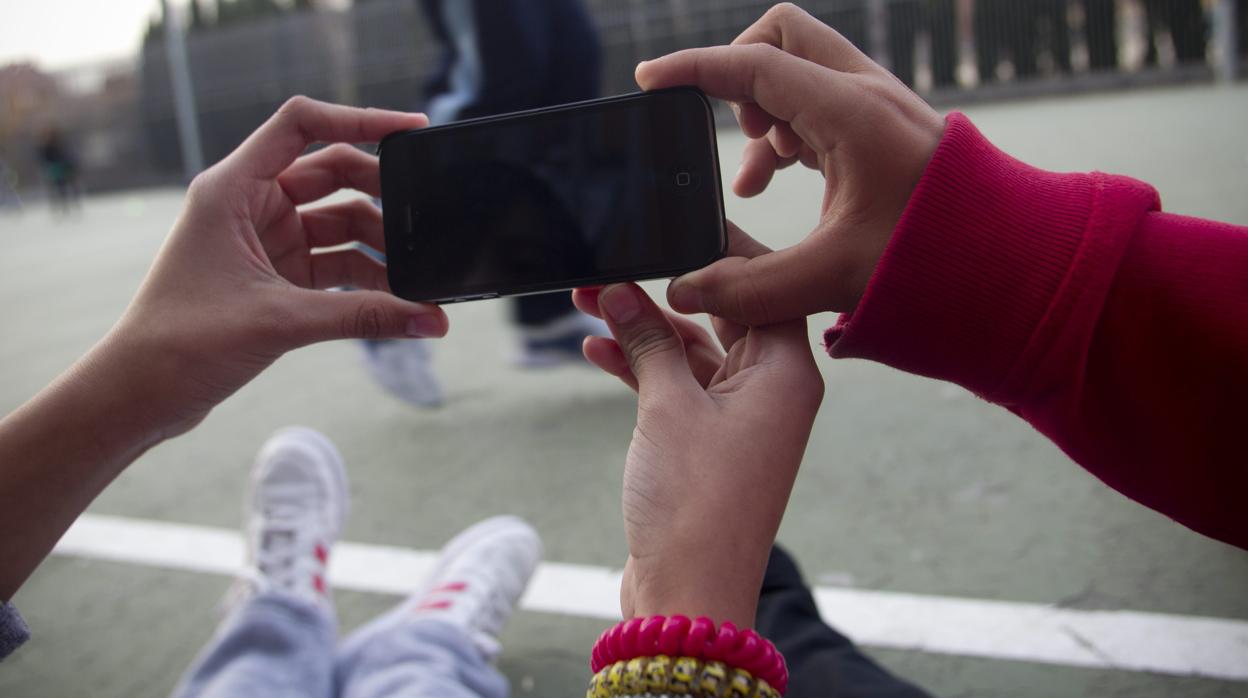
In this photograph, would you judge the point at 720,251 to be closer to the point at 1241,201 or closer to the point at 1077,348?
the point at 1077,348

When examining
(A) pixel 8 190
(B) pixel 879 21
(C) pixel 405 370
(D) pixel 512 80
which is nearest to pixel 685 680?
(D) pixel 512 80

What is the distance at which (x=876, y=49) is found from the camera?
3893 millimetres

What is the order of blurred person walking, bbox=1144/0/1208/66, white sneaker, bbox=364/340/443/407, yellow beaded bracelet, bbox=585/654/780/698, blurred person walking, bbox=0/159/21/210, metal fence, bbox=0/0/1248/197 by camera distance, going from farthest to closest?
blurred person walking, bbox=0/159/21/210 < blurred person walking, bbox=1144/0/1208/66 < metal fence, bbox=0/0/1248/197 < white sneaker, bbox=364/340/443/407 < yellow beaded bracelet, bbox=585/654/780/698

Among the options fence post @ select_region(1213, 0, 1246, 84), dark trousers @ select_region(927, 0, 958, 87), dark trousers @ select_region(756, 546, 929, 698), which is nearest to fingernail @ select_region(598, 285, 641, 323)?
dark trousers @ select_region(756, 546, 929, 698)

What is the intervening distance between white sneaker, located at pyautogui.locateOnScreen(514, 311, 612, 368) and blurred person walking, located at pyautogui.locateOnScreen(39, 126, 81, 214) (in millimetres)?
10099

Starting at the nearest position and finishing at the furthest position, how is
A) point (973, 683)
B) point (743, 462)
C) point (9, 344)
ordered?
point (743, 462), point (973, 683), point (9, 344)

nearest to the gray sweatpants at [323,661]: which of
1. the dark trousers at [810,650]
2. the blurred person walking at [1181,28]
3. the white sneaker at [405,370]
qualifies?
the dark trousers at [810,650]

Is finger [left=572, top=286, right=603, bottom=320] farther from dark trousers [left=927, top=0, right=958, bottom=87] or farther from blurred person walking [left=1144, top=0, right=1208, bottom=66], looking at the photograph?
blurred person walking [left=1144, top=0, right=1208, bottom=66]

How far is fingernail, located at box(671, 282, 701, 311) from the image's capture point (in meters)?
0.85

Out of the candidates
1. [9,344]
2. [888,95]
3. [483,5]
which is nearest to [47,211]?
[9,344]

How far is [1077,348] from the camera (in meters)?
0.71

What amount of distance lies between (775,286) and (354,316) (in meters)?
0.43

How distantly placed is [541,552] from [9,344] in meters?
3.03

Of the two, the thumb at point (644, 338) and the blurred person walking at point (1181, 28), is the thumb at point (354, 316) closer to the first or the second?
the thumb at point (644, 338)
